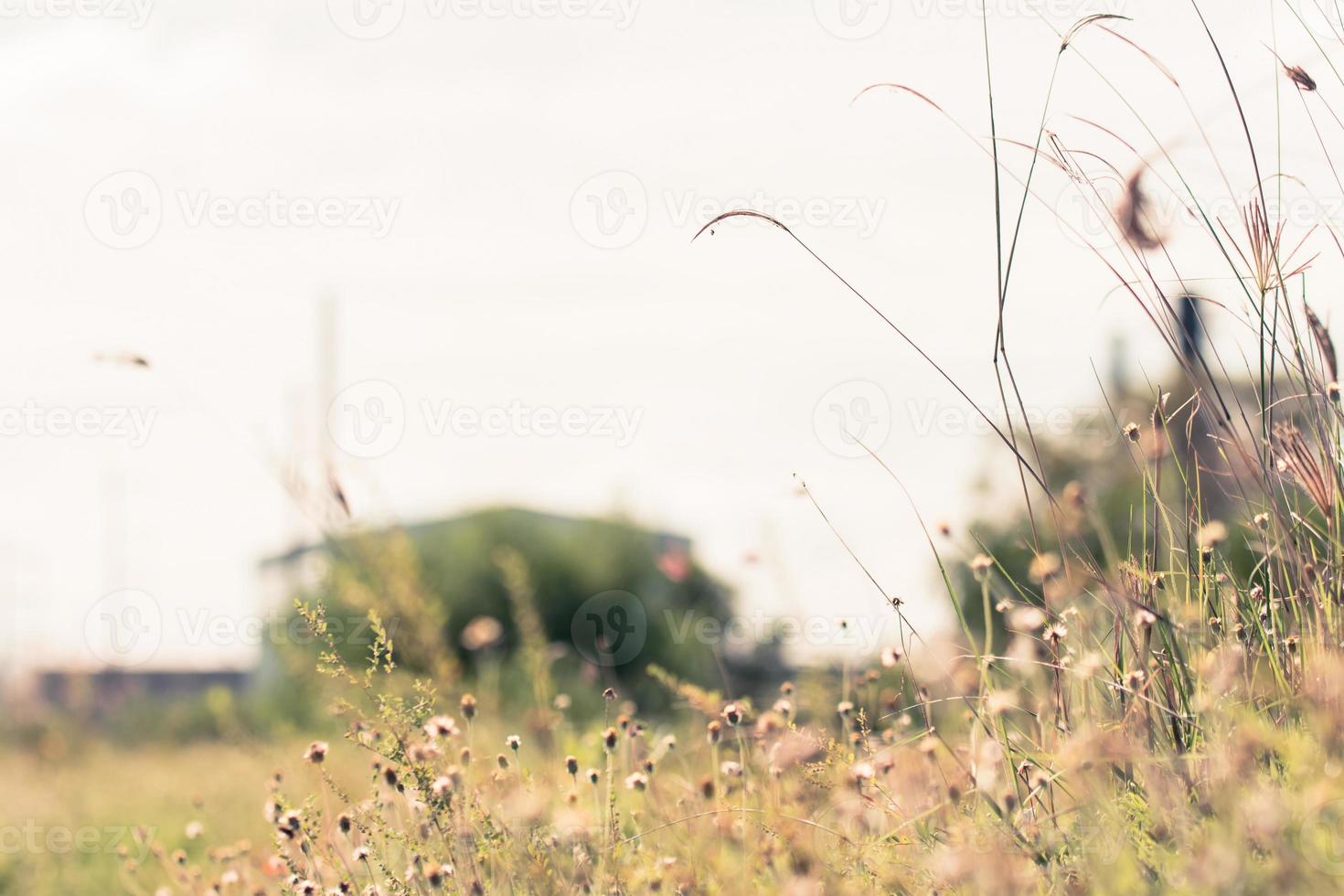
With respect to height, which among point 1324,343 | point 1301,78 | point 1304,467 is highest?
point 1301,78

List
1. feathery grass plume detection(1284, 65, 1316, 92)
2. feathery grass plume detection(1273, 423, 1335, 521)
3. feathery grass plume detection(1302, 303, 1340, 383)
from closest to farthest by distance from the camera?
feathery grass plume detection(1273, 423, 1335, 521), feathery grass plume detection(1302, 303, 1340, 383), feathery grass plume detection(1284, 65, 1316, 92)

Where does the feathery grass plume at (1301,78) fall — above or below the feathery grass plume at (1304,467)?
above

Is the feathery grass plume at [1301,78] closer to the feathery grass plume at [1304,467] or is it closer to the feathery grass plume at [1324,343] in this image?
the feathery grass plume at [1324,343]

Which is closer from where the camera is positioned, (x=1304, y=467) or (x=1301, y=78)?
(x=1304, y=467)

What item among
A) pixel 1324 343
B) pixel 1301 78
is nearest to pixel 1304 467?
pixel 1324 343

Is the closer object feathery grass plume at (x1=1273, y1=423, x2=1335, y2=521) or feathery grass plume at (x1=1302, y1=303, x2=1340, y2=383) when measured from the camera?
feathery grass plume at (x1=1273, y1=423, x2=1335, y2=521)

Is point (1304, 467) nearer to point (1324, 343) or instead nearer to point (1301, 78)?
point (1324, 343)

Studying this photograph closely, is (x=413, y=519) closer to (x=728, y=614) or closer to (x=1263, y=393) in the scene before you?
(x=728, y=614)

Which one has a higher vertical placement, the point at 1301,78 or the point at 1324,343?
the point at 1301,78

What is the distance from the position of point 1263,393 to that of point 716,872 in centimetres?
137

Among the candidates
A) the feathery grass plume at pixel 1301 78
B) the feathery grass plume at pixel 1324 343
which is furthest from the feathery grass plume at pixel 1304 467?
the feathery grass plume at pixel 1301 78

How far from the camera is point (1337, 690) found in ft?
5.08

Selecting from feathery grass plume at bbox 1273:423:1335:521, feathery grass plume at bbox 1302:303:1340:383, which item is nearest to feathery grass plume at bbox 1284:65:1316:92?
feathery grass plume at bbox 1302:303:1340:383

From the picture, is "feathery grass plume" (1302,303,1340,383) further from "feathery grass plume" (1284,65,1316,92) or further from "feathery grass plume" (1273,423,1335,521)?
"feathery grass plume" (1284,65,1316,92)
